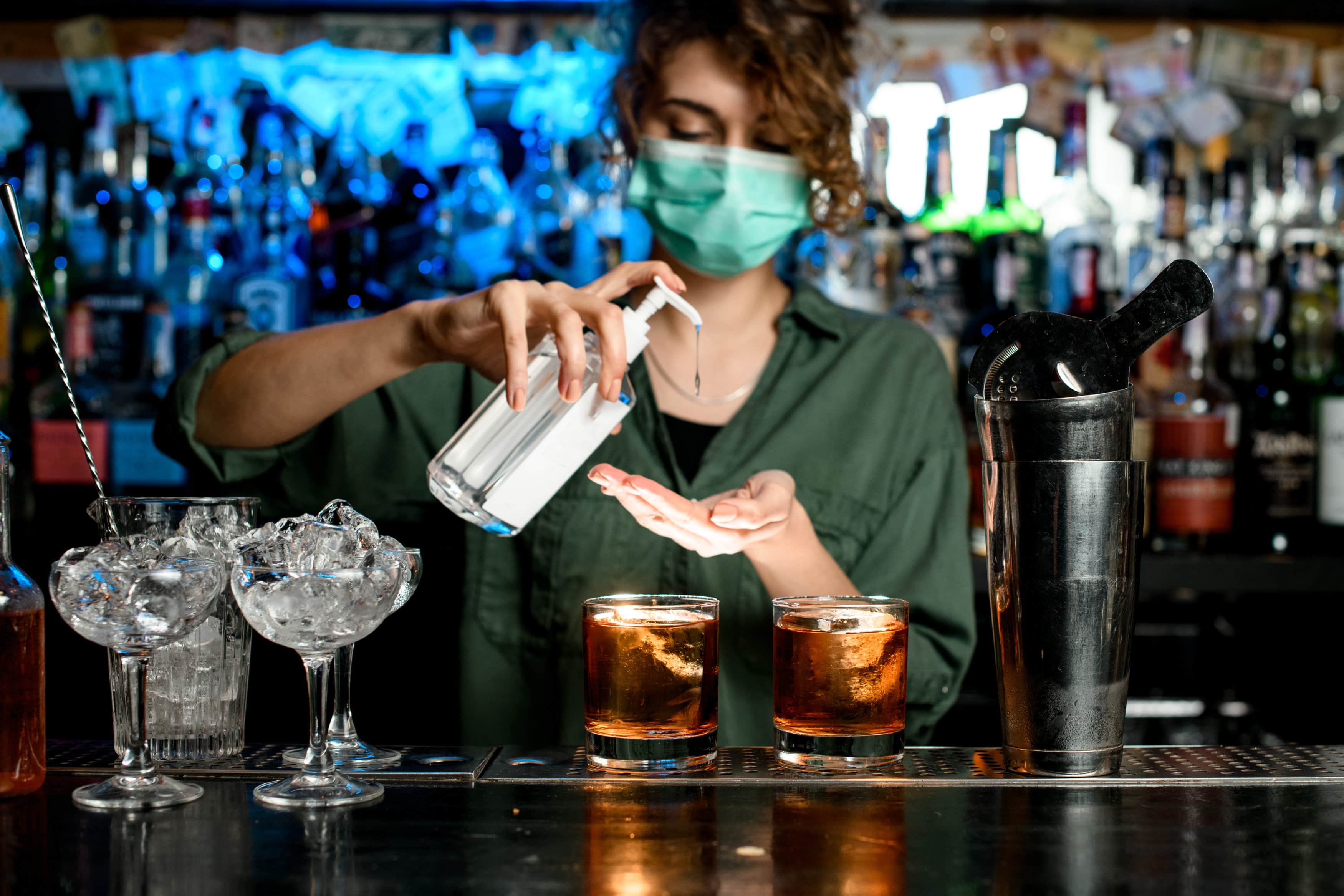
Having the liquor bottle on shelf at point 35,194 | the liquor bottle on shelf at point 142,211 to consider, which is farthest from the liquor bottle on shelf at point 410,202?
the liquor bottle on shelf at point 35,194

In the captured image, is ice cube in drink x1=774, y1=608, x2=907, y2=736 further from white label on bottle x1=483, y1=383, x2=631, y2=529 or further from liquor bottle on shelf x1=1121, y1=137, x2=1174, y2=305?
liquor bottle on shelf x1=1121, y1=137, x2=1174, y2=305

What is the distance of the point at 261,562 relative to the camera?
2.43 ft

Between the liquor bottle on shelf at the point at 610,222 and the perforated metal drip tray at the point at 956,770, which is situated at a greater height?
the liquor bottle on shelf at the point at 610,222

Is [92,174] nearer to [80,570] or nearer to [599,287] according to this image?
[599,287]

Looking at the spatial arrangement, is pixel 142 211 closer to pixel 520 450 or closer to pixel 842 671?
pixel 520 450

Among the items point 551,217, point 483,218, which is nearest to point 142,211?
point 483,218

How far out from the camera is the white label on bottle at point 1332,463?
183cm

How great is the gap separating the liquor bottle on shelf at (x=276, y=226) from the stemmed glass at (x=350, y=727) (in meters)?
1.27

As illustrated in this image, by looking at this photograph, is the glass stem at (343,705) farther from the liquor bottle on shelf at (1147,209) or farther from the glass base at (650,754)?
the liquor bottle on shelf at (1147,209)

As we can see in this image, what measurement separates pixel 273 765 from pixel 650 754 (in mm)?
284

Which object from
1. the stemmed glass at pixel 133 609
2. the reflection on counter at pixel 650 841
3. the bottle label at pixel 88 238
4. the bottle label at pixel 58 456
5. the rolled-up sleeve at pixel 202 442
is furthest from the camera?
the bottle label at pixel 88 238

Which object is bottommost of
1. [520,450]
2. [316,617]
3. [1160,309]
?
[316,617]

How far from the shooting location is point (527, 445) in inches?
37.6

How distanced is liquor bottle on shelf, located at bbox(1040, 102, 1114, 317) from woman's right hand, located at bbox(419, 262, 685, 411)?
1.27 meters
